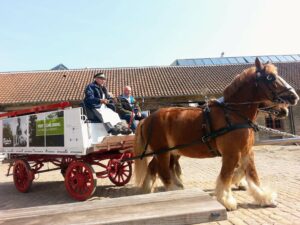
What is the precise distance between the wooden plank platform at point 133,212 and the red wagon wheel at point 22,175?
4070mm

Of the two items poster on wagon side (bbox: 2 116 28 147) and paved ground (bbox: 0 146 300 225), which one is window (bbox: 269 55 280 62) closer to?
paved ground (bbox: 0 146 300 225)

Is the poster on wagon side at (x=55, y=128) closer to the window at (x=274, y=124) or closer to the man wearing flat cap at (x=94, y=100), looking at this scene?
the man wearing flat cap at (x=94, y=100)

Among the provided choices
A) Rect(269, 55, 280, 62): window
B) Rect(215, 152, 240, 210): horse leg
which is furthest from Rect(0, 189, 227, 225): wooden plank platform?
Rect(269, 55, 280, 62): window

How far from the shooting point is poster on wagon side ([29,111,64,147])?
534cm

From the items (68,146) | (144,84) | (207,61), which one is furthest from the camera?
(207,61)

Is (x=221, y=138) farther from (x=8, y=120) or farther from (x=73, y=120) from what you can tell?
(x=8, y=120)

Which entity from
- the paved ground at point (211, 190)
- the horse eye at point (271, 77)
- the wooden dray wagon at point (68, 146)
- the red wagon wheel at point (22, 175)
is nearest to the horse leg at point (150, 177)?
the paved ground at point (211, 190)

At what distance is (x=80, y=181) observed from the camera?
518 centimetres

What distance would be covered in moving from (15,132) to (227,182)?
5011mm

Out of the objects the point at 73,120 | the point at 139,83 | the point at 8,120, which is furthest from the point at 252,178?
the point at 139,83

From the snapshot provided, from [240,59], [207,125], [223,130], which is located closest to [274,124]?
[240,59]

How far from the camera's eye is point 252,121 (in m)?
4.03

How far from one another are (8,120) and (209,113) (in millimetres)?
4993

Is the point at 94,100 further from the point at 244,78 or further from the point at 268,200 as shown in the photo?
the point at 268,200
